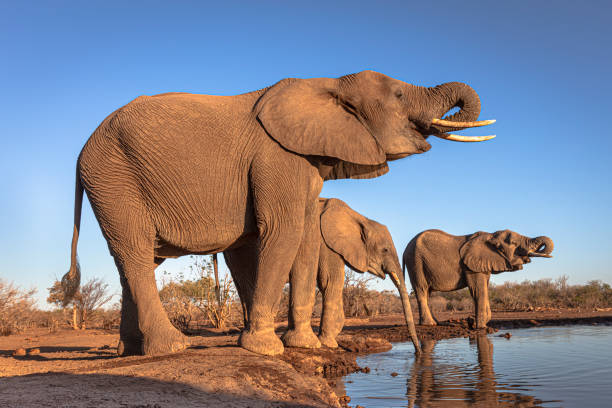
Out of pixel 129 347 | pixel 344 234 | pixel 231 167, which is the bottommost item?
pixel 129 347

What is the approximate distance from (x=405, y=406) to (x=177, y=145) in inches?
161

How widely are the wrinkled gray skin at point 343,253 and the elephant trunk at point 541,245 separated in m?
6.61

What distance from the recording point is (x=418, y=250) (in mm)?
17203

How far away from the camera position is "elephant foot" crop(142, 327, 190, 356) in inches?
265

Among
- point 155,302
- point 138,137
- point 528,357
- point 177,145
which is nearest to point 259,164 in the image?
point 177,145

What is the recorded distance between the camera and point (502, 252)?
16.3m

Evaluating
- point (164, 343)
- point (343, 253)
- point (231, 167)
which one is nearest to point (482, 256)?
point (343, 253)

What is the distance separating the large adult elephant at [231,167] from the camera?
6.96 m

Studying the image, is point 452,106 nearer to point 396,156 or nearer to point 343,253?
point 396,156

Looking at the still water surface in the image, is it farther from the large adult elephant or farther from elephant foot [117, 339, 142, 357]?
elephant foot [117, 339, 142, 357]

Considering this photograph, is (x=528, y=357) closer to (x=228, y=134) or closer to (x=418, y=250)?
(x=228, y=134)

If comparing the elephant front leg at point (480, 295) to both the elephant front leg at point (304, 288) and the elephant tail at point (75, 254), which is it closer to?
the elephant front leg at point (304, 288)

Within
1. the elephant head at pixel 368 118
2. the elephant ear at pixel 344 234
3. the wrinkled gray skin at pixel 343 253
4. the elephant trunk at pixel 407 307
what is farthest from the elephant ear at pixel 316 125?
the elephant ear at pixel 344 234

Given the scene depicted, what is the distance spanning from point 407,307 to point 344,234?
6.67ft
